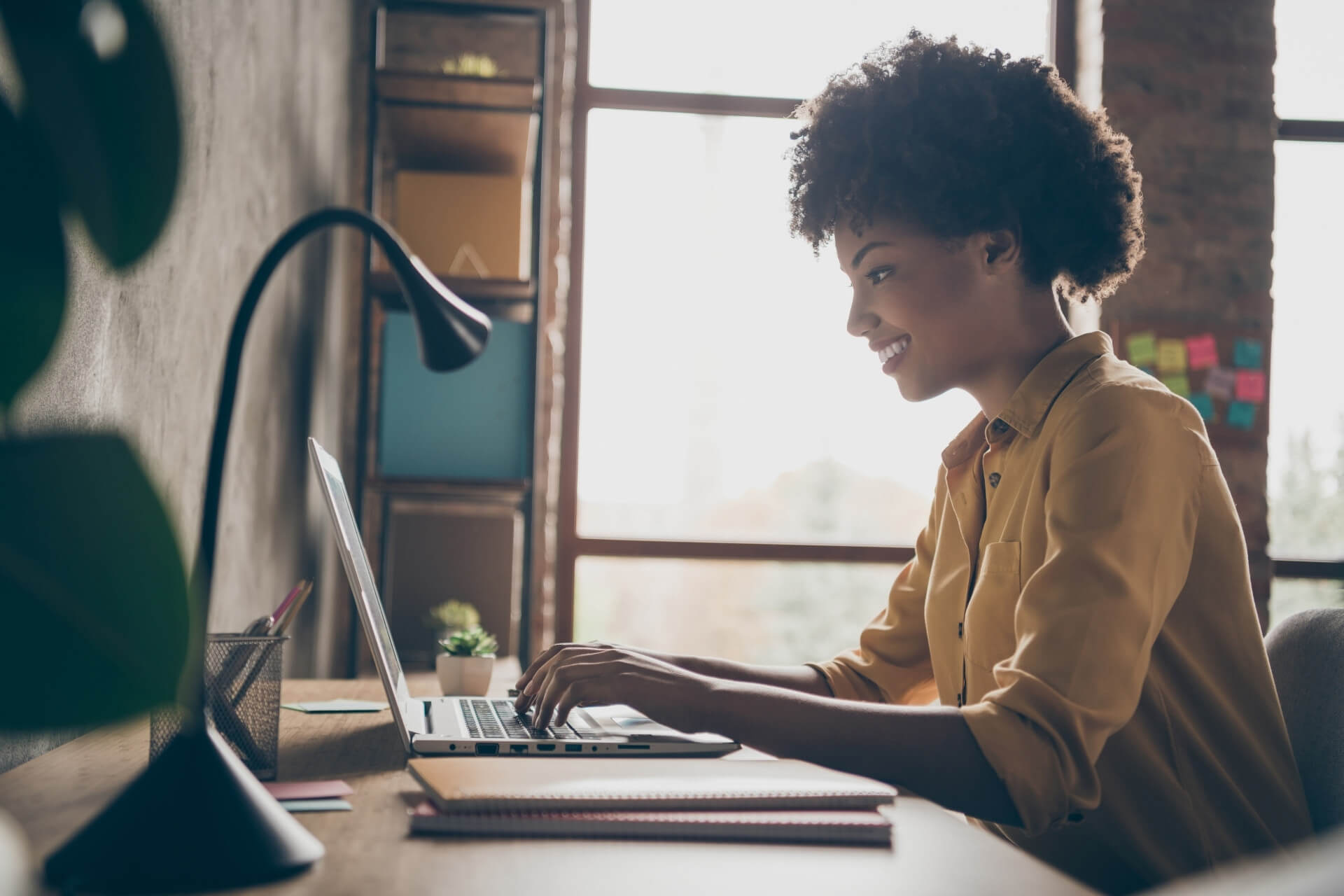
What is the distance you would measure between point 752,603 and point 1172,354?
150 cm

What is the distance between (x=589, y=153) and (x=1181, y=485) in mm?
2477

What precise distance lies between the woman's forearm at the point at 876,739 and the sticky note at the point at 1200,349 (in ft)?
8.55

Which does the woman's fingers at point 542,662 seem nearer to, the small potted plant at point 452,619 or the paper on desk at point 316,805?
the paper on desk at point 316,805

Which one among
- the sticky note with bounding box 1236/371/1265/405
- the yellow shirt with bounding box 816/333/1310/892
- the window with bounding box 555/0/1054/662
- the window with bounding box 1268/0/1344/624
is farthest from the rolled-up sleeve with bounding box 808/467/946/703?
the window with bounding box 1268/0/1344/624

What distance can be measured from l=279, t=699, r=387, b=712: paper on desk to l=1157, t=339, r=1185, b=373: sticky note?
263cm

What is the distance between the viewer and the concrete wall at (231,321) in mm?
1040

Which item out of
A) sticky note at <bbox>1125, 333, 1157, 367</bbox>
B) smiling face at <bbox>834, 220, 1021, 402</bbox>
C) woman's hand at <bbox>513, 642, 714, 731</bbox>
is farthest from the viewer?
sticky note at <bbox>1125, 333, 1157, 367</bbox>

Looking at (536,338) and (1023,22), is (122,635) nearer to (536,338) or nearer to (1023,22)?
(536,338)

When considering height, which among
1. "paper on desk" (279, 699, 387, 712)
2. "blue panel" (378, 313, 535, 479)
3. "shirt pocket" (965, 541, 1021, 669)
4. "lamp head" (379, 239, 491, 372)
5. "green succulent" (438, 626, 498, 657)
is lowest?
"paper on desk" (279, 699, 387, 712)

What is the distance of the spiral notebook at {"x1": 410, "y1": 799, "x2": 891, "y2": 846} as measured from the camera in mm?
695

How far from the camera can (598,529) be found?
10.1ft

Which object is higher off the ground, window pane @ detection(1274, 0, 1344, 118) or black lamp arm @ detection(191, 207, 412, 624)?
window pane @ detection(1274, 0, 1344, 118)

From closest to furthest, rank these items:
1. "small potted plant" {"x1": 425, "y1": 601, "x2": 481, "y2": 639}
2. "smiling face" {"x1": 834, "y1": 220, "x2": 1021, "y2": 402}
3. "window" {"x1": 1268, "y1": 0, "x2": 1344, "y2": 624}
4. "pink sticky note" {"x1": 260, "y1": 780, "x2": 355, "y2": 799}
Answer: "pink sticky note" {"x1": 260, "y1": 780, "x2": 355, "y2": 799} → "smiling face" {"x1": 834, "y1": 220, "x2": 1021, "y2": 402} → "small potted plant" {"x1": 425, "y1": 601, "x2": 481, "y2": 639} → "window" {"x1": 1268, "y1": 0, "x2": 1344, "y2": 624}

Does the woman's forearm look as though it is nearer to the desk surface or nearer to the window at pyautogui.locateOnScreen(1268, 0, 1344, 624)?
the desk surface
